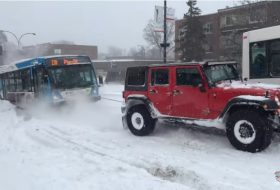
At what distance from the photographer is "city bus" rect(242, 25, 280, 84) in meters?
11.8

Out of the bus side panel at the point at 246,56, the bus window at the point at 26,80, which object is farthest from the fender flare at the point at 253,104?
the bus window at the point at 26,80

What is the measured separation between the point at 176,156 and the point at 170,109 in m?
1.86

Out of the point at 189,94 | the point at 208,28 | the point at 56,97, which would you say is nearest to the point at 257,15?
the point at 208,28

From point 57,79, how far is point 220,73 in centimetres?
873

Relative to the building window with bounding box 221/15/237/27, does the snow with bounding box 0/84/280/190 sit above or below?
below

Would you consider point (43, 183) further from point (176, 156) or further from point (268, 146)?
point (268, 146)

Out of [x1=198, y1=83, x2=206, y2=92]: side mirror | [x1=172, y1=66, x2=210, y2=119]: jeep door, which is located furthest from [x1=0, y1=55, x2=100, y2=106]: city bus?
[x1=198, y1=83, x2=206, y2=92]: side mirror

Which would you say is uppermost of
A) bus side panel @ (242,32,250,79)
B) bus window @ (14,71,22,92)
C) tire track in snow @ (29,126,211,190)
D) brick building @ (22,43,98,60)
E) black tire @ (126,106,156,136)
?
brick building @ (22,43,98,60)

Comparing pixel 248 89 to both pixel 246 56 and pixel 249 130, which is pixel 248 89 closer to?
pixel 249 130

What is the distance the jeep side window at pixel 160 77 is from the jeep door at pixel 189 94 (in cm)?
29

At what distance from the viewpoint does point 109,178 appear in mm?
6570

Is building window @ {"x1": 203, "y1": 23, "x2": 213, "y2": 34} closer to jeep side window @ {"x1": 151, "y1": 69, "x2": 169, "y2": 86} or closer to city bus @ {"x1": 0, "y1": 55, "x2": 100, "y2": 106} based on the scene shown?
city bus @ {"x1": 0, "y1": 55, "x2": 100, "y2": 106}

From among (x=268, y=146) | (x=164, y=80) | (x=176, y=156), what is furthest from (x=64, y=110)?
(x=268, y=146)

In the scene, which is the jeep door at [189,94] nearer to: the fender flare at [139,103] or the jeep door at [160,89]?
the jeep door at [160,89]
